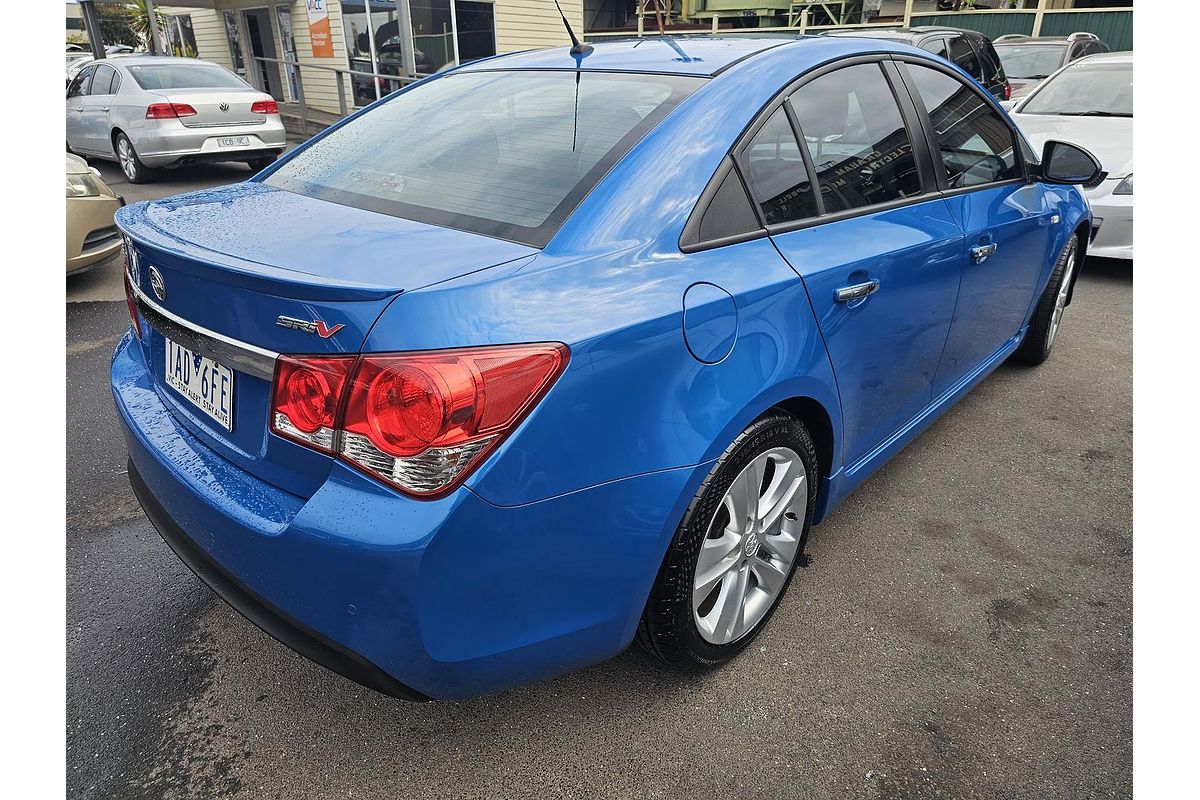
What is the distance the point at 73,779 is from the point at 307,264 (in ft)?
4.50

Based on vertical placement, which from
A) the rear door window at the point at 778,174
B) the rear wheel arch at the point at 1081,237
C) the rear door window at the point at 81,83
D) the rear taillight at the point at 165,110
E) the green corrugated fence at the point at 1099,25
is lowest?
the rear wheel arch at the point at 1081,237

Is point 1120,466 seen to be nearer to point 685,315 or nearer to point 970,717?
point 970,717

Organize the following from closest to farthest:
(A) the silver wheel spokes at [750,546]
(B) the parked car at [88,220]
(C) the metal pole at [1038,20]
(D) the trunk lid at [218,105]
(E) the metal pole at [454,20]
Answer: (A) the silver wheel spokes at [750,546]
(B) the parked car at [88,220]
(D) the trunk lid at [218,105]
(E) the metal pole at [454,20]
(C) the metal pole at [1038,20]

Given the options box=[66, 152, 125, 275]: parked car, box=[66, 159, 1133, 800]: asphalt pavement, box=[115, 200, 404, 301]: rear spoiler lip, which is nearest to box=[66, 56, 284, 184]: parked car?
box=[66, 152, 125, 275]: parked car

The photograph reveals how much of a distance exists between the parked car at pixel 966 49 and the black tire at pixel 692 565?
8.22m

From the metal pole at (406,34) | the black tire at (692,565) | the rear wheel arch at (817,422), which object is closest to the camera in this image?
the black tire at (692,565)

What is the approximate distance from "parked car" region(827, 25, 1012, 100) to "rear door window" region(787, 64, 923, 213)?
279 inches

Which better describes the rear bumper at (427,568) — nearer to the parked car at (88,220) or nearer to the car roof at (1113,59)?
the parked car at (88,220)

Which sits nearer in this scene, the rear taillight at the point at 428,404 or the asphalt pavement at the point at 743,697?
the rear taillight at the point at 428,404

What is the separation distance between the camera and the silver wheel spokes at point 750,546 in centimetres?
191

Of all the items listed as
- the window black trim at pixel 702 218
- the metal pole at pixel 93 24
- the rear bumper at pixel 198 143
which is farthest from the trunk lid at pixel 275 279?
the metal pole at pixel 93 24

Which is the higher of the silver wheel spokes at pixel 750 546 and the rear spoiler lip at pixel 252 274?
the rear spoiler lip at pixel 252 274

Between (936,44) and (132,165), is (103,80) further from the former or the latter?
(936,44)

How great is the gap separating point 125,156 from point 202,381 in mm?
9444
